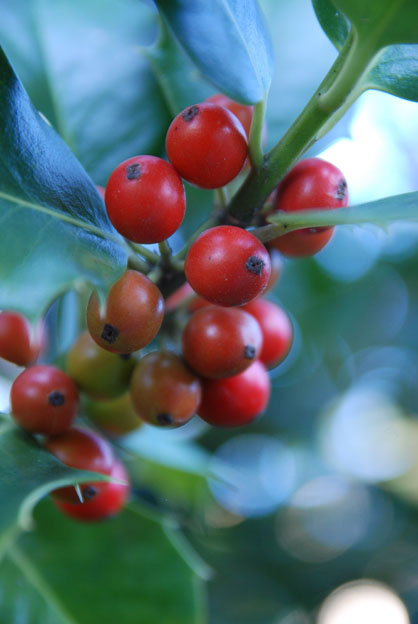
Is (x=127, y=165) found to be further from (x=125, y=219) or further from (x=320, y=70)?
(x=320, y=70)

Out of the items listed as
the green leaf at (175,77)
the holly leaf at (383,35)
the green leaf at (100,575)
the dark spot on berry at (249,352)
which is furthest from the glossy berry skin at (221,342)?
the green leaf at (100,575)

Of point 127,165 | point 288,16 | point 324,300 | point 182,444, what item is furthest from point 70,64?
point 324,300

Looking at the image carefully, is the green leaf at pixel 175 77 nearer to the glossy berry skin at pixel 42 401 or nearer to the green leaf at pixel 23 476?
the glossy berry skin at pixel 42 401

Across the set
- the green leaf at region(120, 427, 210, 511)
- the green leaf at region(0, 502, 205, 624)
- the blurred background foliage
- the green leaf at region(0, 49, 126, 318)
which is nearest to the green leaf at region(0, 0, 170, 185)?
the blurred background foliage

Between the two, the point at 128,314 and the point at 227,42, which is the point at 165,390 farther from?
the point at 227,42

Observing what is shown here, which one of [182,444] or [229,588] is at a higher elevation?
[182,444]

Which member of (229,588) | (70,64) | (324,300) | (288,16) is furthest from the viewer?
(324,300)

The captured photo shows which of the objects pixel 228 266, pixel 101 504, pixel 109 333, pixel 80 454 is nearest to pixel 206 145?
pixel 228 266
